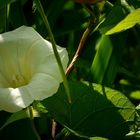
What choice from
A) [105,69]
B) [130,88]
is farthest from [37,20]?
[130,88]

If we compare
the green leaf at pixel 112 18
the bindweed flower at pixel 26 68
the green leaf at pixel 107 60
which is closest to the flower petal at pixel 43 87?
the bindweed flower at pixel 26 68

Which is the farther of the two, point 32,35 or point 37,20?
point 37,20

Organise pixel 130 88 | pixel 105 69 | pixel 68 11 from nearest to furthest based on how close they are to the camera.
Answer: pixel 105 69
pixel 130 88
pixel 68 11

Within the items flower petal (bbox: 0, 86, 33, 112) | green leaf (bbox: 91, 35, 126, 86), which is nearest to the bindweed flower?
flower petal (bbox: 0, 86, 33, 112)

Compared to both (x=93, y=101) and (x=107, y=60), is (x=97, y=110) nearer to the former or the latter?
(x=93, y=101)

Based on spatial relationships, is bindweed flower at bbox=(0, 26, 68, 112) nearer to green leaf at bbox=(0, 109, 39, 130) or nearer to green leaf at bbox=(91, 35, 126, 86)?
green leaf at bbox=(0, 109, 39, 130)

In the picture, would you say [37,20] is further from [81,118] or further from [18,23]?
[81,118]

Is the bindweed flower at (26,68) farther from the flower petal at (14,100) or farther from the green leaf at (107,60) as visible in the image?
the green leaf at (107,60)
